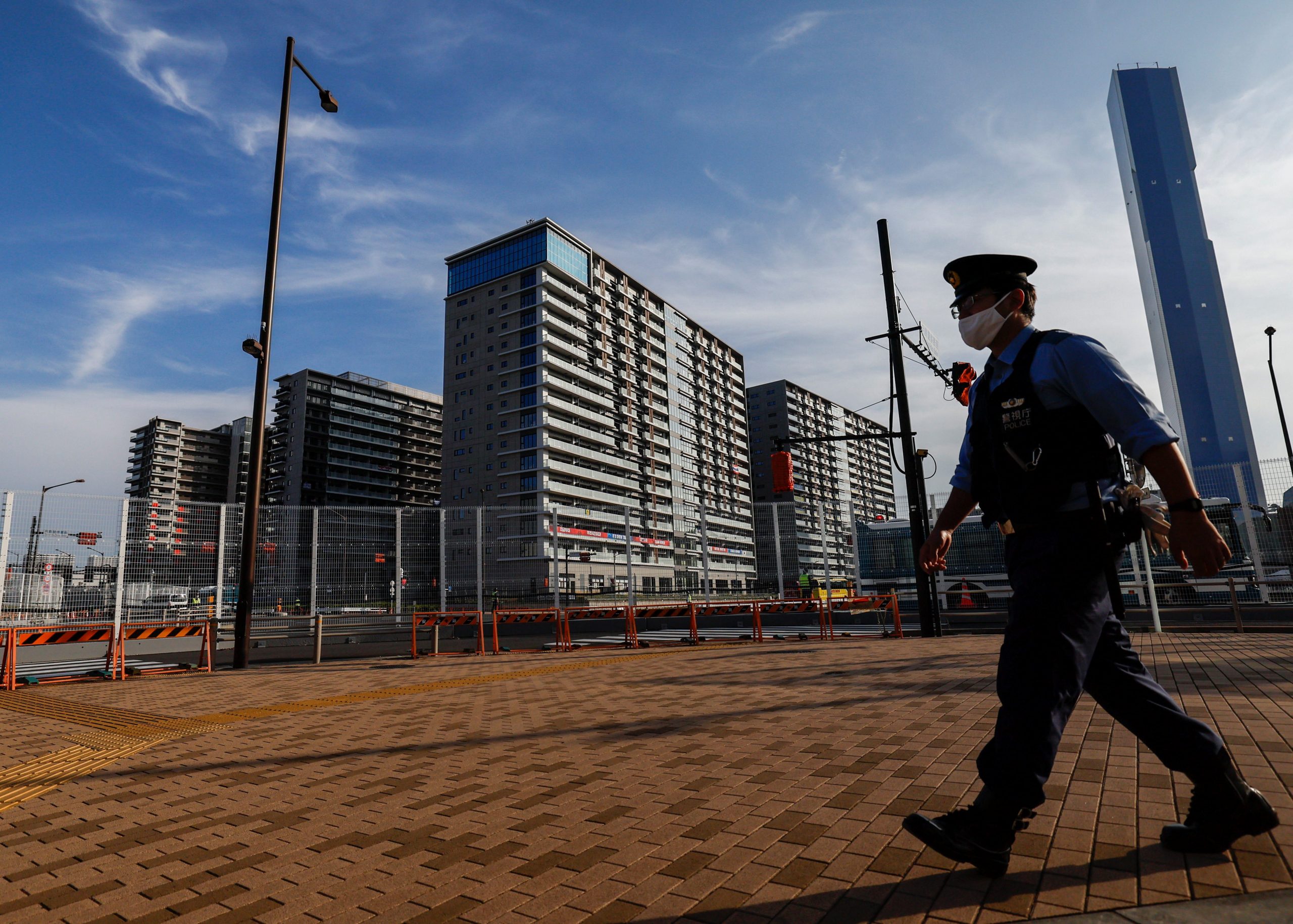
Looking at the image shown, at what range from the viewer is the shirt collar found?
90.7 inches

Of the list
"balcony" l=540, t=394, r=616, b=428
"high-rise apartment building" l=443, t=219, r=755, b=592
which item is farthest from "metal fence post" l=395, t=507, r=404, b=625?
"balcony" l=540, t=394, r=616, b=428

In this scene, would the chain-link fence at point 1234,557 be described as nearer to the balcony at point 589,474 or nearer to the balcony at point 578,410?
the balcony at point 589,474

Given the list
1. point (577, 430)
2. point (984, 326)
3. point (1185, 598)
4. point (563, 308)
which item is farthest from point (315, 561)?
point (563, 308)

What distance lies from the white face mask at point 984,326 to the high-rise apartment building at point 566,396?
193 ft

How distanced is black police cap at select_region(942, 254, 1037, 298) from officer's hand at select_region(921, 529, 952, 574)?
910 mm

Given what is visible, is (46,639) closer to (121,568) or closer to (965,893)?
(121,568)

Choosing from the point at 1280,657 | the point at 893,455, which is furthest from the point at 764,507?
the point at 1280,657

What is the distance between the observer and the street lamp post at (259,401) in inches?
427

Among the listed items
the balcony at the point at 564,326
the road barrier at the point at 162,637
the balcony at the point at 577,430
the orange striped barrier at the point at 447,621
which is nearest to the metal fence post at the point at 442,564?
the orange striped barrier at the point at 447,621

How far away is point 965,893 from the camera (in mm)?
1956

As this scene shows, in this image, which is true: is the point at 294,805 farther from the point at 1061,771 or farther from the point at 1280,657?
the point at 1280,657

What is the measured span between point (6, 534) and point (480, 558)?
9612mm

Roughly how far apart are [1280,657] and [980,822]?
24.7 feet

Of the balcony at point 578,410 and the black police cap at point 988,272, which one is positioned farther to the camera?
the balcony at point 578,410
